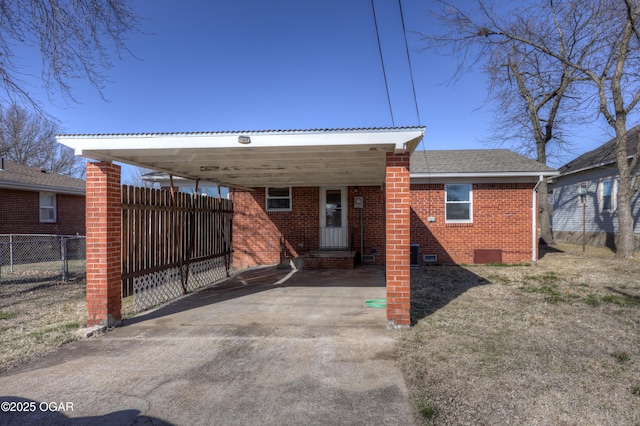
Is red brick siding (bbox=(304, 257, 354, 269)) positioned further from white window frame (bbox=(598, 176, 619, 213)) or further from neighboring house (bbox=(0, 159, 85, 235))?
white window frame (bbox=(598, 176, 619, 213))

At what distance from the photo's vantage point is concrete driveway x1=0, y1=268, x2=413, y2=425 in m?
3.04

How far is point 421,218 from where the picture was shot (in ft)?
42.7

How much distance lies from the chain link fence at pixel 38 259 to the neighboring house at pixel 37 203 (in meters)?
0.66

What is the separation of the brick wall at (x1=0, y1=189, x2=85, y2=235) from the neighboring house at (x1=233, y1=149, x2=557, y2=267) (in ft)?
32.2

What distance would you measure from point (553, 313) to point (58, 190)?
19046 mm

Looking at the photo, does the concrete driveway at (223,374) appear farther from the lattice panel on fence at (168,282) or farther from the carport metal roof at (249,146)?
the carport metal roof at (249,146)

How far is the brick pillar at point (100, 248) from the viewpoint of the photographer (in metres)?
5.38

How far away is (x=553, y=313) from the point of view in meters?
6.21

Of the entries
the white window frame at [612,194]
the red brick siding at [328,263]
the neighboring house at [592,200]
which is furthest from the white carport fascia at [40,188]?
the white window frame at [612,194]

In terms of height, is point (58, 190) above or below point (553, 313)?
above

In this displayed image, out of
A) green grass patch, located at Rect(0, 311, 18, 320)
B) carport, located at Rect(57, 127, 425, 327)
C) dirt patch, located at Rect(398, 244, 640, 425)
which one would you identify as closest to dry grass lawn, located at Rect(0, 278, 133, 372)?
green grass patch, located at Rect(0, 311, 18, 320)

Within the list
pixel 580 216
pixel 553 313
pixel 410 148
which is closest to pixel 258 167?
pixel 410 148

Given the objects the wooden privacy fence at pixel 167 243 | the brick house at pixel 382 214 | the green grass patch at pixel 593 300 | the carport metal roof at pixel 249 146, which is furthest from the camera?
the brick house at pixel 382 214

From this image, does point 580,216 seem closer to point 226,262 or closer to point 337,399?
point 226,262
